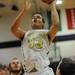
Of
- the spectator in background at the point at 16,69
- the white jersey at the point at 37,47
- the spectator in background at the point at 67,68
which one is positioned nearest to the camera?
the spectator in background at the point at 67,68

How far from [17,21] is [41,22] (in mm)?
223

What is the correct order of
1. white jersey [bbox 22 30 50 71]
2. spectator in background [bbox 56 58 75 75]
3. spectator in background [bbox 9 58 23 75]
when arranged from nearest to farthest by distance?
1. spectator in background [bbox 56 58 75 75]
2. white jersey [bbox 22 30 50 71]
3. spectator in background [bbox 9 58 23 75]

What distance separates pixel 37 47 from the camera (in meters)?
2.10

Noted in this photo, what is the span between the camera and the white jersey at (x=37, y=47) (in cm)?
208

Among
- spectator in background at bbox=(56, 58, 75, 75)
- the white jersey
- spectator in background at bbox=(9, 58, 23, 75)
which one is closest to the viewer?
spectator in background at bbox=(56, 58, 75, 75)

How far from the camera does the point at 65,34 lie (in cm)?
761

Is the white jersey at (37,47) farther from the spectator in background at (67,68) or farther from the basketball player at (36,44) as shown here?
the spectator in background at (67,68)

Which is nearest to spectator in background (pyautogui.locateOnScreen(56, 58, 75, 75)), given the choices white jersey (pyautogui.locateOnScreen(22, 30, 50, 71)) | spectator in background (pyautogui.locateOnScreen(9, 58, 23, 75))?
white jersey (pyautogui.locateOnScreen(22, 30, 50, 71))

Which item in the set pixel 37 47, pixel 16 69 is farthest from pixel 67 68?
pixel 16 69

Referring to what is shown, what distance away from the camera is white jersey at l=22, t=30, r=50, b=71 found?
82.0 inches

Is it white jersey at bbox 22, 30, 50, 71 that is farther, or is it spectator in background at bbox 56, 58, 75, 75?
white jersey at bbox 22, 30, 50, 71

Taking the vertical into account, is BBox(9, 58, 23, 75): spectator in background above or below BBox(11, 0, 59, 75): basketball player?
below

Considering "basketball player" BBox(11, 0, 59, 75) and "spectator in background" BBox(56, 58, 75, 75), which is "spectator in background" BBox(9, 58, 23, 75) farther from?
"spectator in background" BBox(56, 58, 75, 75)

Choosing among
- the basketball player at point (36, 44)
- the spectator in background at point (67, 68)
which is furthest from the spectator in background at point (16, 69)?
the spectator in background at point (67, 68)
